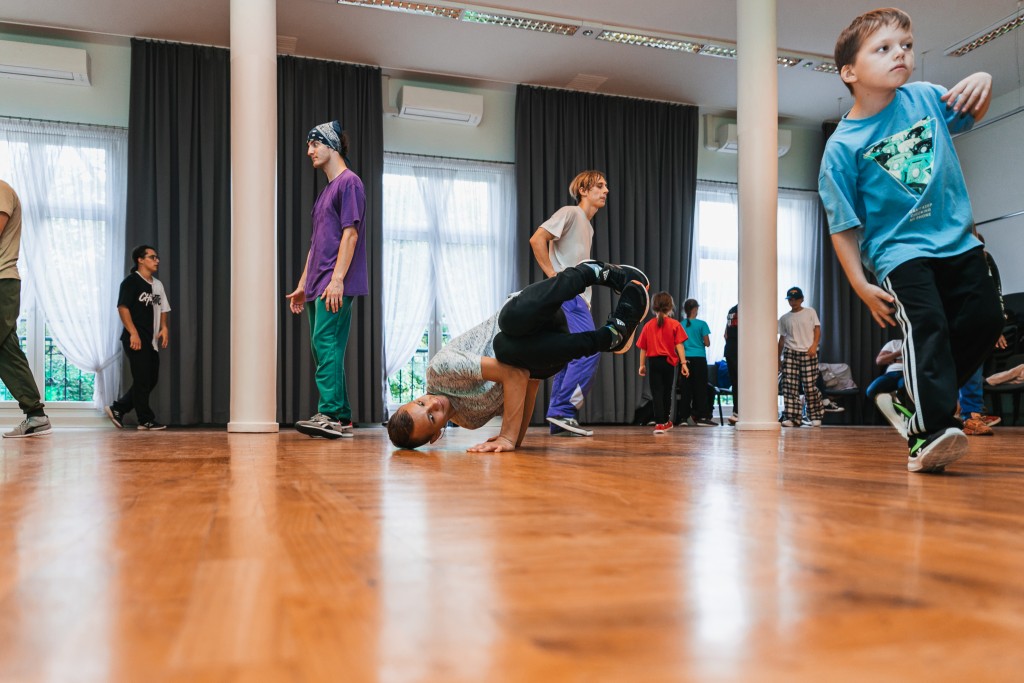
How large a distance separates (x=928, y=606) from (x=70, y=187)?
754 centimetres

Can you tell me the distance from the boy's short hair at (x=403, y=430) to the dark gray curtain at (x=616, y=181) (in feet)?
17.0

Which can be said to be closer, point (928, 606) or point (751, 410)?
point (928, 606)

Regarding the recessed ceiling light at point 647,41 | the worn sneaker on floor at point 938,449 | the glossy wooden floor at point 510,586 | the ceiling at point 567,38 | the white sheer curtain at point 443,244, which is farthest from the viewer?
the white sheer curtain at point 443,244

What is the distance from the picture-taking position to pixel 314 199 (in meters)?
7.18

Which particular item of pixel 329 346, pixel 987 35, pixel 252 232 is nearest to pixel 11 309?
pixel 252 232

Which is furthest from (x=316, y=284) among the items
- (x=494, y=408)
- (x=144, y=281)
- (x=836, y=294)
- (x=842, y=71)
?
(x=836, y=294)

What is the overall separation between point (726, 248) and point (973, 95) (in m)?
7.13

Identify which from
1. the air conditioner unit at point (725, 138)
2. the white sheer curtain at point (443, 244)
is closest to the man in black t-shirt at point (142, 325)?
the white sheer curtain at point (443, 244)

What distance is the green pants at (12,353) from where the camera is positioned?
3.61 metres

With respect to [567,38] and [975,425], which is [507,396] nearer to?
[975,425]

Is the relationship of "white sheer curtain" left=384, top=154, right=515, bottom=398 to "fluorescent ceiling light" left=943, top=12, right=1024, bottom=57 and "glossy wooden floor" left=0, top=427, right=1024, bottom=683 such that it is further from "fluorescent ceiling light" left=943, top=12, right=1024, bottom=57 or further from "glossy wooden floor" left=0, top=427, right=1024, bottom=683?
"glossy wooden floor" left=0, top=427, right=1024, bottom=683

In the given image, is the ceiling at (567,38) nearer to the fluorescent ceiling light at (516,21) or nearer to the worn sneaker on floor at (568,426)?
the fluorescent ceiling light at (516,21)

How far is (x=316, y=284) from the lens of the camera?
361cm

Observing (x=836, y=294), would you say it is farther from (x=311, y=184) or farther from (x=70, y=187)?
(x=70, y=187)
